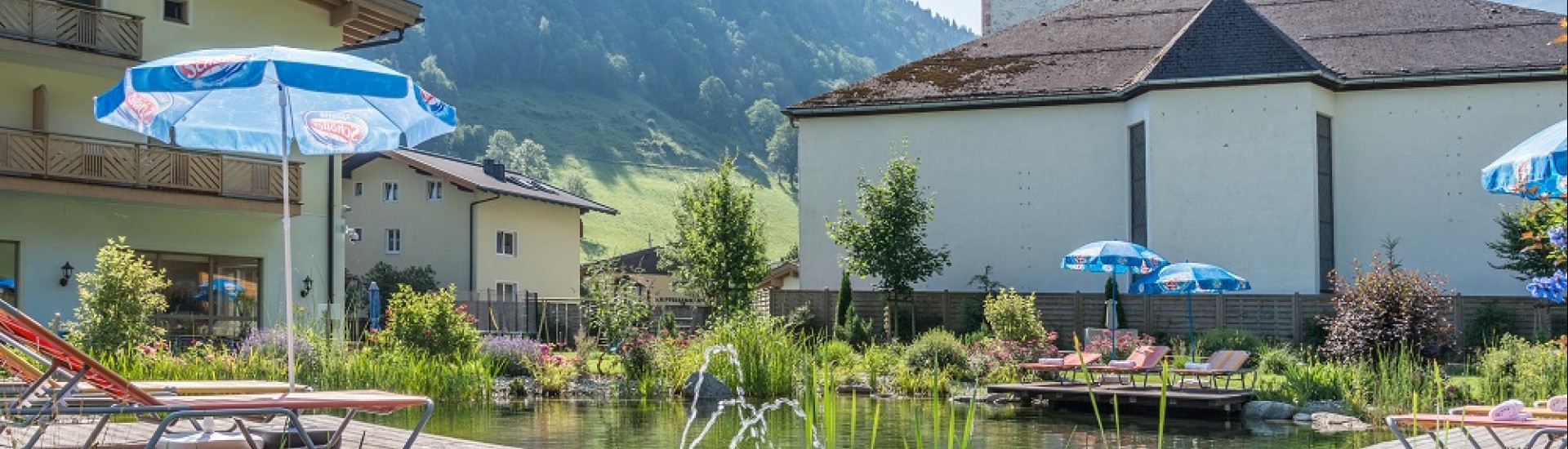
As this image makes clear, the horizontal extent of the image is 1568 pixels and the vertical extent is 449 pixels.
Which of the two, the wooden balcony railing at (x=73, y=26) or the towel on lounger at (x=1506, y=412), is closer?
the towel on lounger at (x=1506, y=412)

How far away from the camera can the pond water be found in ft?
45.6

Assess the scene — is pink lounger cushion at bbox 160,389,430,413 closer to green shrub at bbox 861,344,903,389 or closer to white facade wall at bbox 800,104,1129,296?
green shrub at bbox 861,344,903,389

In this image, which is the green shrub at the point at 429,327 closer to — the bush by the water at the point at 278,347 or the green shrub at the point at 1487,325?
→ the bush by the water at the point at 278,347

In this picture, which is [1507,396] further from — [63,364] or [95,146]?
[95,146]

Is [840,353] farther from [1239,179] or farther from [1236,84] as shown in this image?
[1236,84]

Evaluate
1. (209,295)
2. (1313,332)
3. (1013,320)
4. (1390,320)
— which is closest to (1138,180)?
(1313,332)

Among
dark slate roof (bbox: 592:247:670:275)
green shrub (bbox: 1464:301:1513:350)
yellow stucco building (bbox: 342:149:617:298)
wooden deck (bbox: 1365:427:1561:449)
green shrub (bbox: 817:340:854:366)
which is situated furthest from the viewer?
dark slate roof (bbox: 592:247:670:275)

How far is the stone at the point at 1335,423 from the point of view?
16.6 metres

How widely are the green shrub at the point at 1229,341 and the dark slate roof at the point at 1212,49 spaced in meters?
5.98

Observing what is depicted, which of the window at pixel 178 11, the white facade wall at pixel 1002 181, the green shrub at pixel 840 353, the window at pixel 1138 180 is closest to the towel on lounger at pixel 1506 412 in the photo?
the green shrub at pixel 840 353

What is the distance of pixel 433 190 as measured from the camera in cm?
4778

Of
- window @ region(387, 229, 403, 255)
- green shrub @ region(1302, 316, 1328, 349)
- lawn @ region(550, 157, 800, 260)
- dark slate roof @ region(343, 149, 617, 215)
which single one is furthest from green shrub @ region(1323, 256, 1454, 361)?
lawn @ region(550, 157, 800, 260)

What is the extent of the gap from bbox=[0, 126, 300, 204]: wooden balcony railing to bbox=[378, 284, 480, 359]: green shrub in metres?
5.88

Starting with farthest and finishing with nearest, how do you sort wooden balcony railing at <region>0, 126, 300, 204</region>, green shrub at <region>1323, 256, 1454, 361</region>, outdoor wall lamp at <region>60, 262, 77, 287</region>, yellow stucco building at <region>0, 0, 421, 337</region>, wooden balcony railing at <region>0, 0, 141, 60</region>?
outdoor wall lamp at <region>60, 262, 77, 287</region> → yellow stucco building at <region>0, 0, 421, 337</region> → wooden balcony railing at <region>0, 0, 141, 60</region> → wooden balcony railing at <region>0, 126, 300, 204</region> → green shrub at <region>1323, 256, 1454, 361</region>
